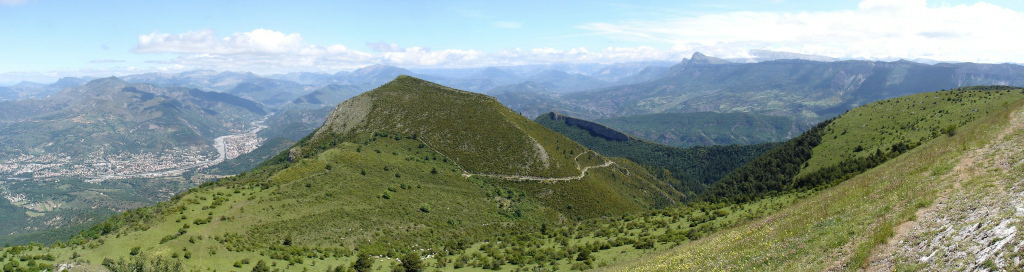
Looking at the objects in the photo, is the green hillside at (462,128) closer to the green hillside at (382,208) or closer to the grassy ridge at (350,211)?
the green hillside at (382,208)

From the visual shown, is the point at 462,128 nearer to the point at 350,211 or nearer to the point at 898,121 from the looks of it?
the point at 350,211

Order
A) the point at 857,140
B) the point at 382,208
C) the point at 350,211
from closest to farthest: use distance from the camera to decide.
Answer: the point at 350,211 → the point at 382,208 → the point at 857,140

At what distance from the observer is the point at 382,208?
82250 mm

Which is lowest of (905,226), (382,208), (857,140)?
(382,208)

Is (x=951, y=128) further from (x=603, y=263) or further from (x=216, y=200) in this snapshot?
(x=216, y=200)

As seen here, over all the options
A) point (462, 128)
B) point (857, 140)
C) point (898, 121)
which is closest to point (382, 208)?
point (462, 128)

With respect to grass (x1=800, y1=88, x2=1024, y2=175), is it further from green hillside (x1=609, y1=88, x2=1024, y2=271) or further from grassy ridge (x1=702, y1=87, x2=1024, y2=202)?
green hillside (x1=609, y1=88, x2=1024, y2=271)

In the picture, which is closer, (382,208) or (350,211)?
(350,211)

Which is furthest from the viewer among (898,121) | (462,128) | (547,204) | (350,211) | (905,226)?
(462,128)

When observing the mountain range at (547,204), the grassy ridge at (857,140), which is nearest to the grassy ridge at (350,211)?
the mountain range at (547,204)

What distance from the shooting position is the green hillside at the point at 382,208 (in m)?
55.5

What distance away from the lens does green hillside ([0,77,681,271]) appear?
55.5 metres

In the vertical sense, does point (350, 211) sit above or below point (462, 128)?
below

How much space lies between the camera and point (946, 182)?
28625mm
